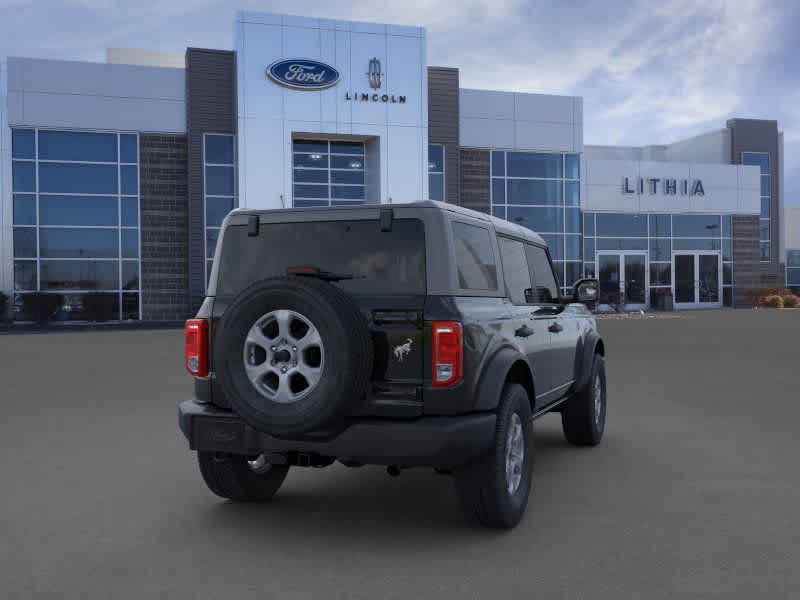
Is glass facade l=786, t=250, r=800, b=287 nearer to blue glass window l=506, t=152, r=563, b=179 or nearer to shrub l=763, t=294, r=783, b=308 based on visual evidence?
shrub l=763, t=294, r=783, b=308

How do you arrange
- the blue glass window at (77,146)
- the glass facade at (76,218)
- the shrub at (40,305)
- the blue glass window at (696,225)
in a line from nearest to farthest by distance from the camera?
the shrub at (40,305) < the glass facade at (76,218) < the blue glass window at (77,146) < the blue glass window at (696,225)

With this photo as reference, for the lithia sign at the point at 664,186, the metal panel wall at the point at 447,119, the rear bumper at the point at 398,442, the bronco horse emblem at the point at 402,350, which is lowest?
the rear bumper at the point at 398,442

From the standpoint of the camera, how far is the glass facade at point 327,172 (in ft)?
106

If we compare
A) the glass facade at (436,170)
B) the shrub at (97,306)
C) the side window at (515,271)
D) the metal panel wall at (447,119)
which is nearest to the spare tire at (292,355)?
the side window at (515,271)

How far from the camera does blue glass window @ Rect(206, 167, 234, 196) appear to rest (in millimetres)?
31641

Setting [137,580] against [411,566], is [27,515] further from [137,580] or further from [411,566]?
[411,566]

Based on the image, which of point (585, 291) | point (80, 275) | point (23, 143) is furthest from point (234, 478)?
point (23, 143)

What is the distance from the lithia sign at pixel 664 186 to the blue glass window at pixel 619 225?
49.2 inches

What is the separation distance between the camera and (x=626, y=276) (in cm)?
4144

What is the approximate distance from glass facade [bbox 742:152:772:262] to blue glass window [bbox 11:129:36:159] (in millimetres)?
37743

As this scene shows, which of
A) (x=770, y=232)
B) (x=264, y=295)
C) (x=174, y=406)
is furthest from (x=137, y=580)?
(x=770, y=232)

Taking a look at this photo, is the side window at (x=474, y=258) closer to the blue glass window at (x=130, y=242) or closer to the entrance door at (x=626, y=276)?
the blue glass window at (x=130, y=242)

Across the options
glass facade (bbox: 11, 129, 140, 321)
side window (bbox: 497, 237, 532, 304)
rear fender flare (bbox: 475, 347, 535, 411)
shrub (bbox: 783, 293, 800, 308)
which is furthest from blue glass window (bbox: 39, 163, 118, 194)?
shrub (bbox: 783, 293, 800, 308)

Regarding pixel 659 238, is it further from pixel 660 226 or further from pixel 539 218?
pixel 539 218
